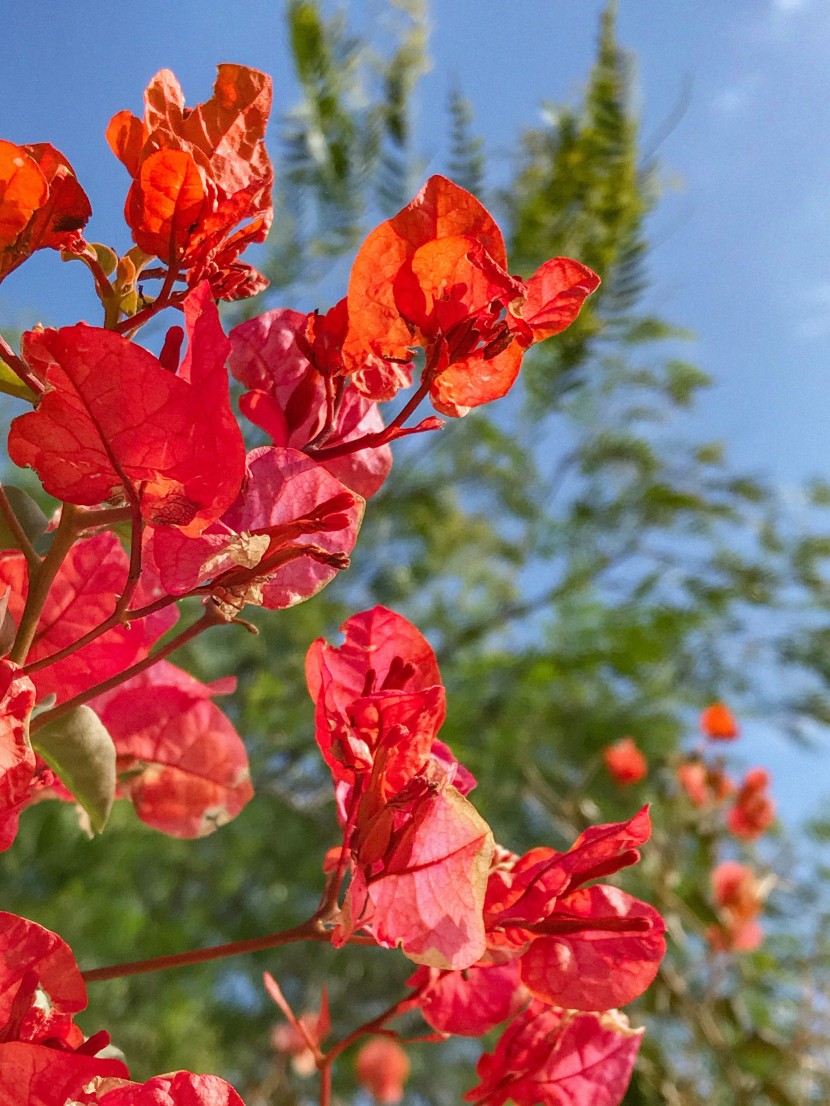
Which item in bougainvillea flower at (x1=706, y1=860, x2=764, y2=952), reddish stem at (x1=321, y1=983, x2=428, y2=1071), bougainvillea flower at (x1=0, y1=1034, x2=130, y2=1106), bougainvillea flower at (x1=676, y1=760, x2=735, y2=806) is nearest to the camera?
bougainvillea flower at (x1=0, y1=1034, x2=130, y2=1106)

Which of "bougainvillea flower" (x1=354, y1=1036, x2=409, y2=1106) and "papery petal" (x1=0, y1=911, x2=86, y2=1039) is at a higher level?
"papery petal" (x1=0, y1=911, x2=86, y2=1039)

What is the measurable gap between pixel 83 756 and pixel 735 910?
1001 mm

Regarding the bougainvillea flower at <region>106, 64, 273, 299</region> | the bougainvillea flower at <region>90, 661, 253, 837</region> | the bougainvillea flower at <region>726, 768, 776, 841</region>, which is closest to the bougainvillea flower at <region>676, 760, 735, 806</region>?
the bougainvillea flower at <region>726, 768, 776, 841</region>

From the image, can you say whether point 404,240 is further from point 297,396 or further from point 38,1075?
point 38,1075

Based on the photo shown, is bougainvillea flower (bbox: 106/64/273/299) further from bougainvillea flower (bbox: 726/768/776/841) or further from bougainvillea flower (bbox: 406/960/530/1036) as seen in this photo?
bougainvillea flower (bbox: 726/768/776/841)

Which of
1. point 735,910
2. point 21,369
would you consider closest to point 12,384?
point 21,369

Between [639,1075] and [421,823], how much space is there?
2.41 ft

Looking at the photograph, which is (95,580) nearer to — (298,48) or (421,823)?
(421,823)

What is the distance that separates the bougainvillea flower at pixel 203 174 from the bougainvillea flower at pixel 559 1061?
0.83ft

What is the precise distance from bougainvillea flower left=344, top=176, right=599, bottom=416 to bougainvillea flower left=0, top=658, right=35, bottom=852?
0.12 m

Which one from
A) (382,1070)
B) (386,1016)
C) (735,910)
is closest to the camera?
(386,1016)

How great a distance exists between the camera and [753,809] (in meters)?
1.19

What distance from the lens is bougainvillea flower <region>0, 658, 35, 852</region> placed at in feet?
0.68

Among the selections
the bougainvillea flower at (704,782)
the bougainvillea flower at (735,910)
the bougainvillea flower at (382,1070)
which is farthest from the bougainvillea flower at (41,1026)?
the bougainvillea flower at (382,1070)
